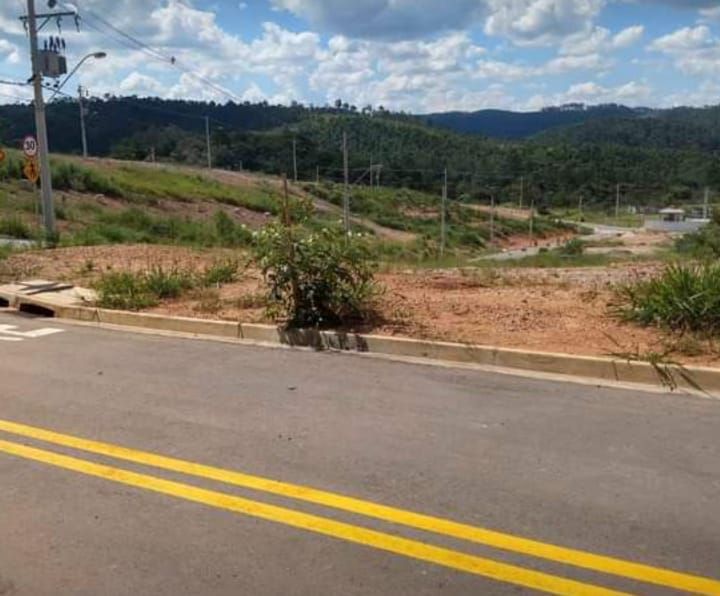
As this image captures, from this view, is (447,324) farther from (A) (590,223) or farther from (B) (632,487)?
(A) (590,223)

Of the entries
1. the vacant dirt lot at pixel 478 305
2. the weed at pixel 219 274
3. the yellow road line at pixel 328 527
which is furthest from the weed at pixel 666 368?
the weed at pixel 219 274

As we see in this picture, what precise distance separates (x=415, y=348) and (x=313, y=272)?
5.00 ft

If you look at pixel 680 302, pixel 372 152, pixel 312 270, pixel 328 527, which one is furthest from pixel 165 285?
pixel 372 152

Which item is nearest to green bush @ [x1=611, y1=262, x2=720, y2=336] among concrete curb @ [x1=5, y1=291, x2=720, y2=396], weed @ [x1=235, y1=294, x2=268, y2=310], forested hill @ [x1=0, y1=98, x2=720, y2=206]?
concrete curb @ [x1=5, y1=291, x2=720, y2=396]

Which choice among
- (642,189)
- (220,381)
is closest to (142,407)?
(220,381)

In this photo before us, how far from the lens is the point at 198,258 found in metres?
15.4

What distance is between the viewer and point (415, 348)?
801cm

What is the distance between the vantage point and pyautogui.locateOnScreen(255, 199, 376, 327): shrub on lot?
8789mm

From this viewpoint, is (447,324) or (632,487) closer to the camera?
(632,487)

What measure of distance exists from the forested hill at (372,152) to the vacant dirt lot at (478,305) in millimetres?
83135

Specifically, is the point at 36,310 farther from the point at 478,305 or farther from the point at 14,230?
the point at 14,230

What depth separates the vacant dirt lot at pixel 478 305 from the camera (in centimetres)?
795

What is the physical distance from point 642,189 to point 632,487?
13893 centimetres

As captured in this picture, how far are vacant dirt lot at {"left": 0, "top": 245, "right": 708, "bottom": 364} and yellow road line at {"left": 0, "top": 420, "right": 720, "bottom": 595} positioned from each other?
369 centimetres
